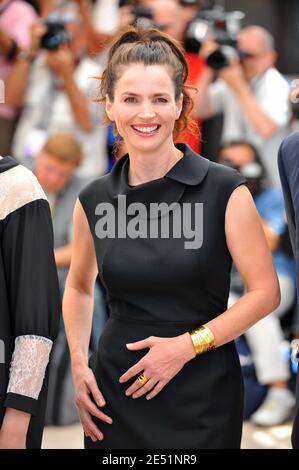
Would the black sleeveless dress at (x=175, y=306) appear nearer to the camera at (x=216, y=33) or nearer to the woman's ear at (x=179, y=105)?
the woman's ear at (x=179, y=105)

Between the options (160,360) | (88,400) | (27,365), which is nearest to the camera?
(27,365)

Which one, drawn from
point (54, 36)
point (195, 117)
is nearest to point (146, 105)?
point (195, 117)

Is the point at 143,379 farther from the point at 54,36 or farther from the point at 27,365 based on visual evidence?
the point at 54,36

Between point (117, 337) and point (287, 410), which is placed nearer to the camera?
point (117, 337)

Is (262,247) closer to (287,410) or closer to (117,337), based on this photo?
(117,337)

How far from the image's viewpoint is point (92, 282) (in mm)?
2199

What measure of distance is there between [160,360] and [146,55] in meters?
0.68

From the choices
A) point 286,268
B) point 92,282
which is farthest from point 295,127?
Result: point 92,282

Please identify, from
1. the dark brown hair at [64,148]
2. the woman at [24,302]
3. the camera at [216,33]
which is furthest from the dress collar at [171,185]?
the camera at [216,33]

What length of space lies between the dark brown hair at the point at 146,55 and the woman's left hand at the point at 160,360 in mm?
550

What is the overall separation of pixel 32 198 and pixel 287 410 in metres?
2.29

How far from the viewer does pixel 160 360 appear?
1.90m

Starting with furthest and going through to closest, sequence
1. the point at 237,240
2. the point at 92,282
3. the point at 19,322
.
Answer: the point at 92,282
the point at 237,240
the point at 19,322
